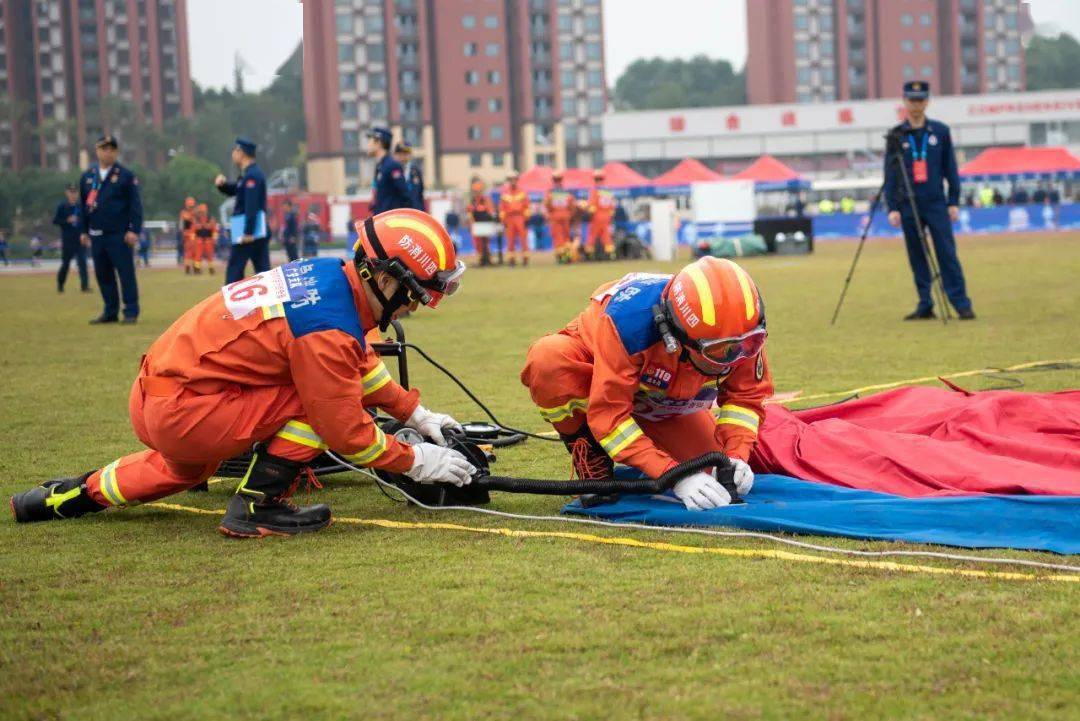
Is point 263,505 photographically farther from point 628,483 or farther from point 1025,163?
point 1025,163

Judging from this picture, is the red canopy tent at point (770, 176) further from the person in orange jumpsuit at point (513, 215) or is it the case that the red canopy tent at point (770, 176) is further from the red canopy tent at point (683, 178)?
the person in orange jumpsuit at point (513, 215)

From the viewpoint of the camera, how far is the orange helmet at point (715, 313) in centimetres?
484

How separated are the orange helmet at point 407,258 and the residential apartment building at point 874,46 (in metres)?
95.4

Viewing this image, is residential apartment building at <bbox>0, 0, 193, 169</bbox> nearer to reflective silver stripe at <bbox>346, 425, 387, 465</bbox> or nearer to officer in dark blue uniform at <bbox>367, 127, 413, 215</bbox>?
officer in dark blue uniform at <bbox>367, 127, 413, 215</bbox>

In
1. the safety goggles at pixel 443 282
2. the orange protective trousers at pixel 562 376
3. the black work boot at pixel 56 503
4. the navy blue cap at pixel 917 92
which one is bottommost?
the black work boot at pixel 56 503

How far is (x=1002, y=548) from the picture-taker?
14.5 ft

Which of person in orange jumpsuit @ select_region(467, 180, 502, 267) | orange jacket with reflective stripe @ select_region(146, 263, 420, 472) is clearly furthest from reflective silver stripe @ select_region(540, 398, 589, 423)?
person in orange jumpsuit @ select_region(467, 180, 502, 267)

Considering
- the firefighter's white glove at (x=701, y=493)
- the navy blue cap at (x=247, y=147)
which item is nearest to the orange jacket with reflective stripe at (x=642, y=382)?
the firefighter's white glove at (x=701, y=493)

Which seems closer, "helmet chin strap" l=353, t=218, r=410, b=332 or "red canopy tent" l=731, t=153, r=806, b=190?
"helmet chin strap" l=353, t=218, r=410, b=332

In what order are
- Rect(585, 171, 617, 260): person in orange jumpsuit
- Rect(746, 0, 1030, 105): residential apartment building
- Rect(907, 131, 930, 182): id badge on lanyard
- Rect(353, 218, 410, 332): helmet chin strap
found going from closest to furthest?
Rect(353, 218, 410, 332): helmet chin strap, Rect(907, 131, 930, 182): id badge on lanyard, Rect(585, 171, 617, 260): person in orange jumpsuit, Rect(746, 0, 1030, 105): residential apartment building

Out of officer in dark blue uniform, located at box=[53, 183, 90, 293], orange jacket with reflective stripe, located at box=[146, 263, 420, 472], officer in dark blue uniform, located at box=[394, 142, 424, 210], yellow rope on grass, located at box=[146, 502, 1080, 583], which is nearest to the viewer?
yellow rope on grass, located at box=[146, 502, 1080, 583]

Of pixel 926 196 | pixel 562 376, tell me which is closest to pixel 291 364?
pixel 562 376

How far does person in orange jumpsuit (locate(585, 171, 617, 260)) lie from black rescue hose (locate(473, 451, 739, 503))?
25.4 m

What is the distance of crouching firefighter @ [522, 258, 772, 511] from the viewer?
16.0 ft
